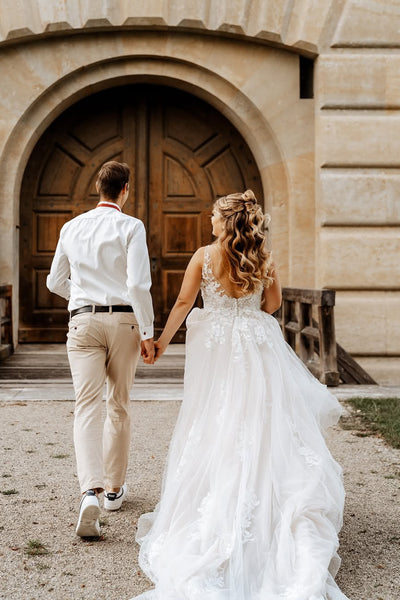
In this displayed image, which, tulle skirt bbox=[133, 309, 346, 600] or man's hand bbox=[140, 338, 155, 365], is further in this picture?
man's hand bbox=[140, 338, 155, 365]

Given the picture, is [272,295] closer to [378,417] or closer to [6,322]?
[378,417]

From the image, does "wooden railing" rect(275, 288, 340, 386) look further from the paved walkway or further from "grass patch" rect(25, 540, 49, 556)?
"grass patch" rect(25, 540, 49, 556)

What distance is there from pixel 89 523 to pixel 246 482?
2.65 feet

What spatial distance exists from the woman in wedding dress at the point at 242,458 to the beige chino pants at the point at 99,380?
0.21m

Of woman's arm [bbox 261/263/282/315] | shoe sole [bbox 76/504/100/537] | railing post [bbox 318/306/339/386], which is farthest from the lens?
railing post [bbox 318/306/339/386]

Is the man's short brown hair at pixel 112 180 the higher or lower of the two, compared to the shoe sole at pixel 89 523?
higher

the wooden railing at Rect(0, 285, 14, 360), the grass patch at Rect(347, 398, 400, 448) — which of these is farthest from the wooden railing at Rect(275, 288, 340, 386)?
the wooden railing at Rect(0, 285, 14, 360)

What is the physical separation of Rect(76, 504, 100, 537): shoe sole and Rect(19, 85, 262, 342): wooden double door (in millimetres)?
6565

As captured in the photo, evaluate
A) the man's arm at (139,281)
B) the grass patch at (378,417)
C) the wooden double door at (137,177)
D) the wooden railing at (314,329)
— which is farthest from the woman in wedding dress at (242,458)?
the wooden double door at (137,177)

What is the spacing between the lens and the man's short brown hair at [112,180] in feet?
13.2

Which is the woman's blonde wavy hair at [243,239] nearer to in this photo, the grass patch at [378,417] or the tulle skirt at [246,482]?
the tulle skirt at [246,482]

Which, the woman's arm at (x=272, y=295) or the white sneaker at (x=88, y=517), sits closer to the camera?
the white sneaker at (x=88, y=517)

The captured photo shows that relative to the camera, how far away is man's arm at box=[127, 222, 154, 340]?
3.79 metres

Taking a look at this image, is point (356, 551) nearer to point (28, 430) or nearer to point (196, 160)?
point (28, 430)
